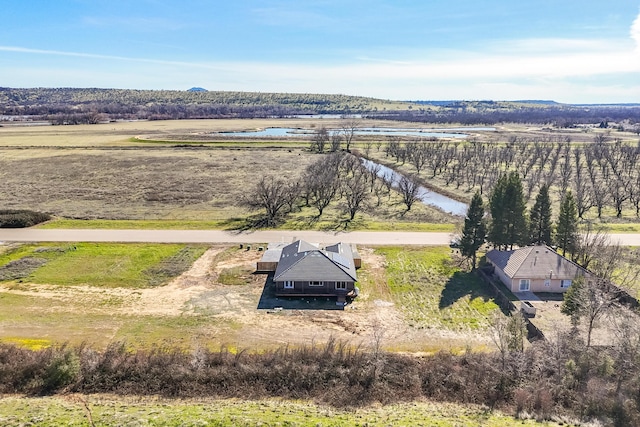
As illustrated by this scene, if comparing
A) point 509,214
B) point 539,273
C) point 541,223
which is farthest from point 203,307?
point 541,223

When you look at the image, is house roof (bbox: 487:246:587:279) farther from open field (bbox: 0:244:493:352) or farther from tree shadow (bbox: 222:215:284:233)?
tree shadow (bbox: 222:215:284:233)

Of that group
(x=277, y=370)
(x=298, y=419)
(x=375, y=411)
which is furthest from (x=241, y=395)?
(x=375, y=411)

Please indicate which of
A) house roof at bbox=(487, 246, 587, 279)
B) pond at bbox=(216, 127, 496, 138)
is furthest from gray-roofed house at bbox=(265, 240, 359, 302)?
pond at bbox=(216, 127, 496, 138)

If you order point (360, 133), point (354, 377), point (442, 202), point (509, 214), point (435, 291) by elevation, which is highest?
point (360, 133)

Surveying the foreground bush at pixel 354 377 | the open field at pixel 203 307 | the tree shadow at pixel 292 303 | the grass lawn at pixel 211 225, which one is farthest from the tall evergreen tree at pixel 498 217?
the tree shadow at pixel 292 303

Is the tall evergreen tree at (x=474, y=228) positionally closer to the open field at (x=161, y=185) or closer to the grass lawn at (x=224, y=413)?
the open field at (x=161, y=185)

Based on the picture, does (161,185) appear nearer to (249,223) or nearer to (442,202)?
(249,223)
